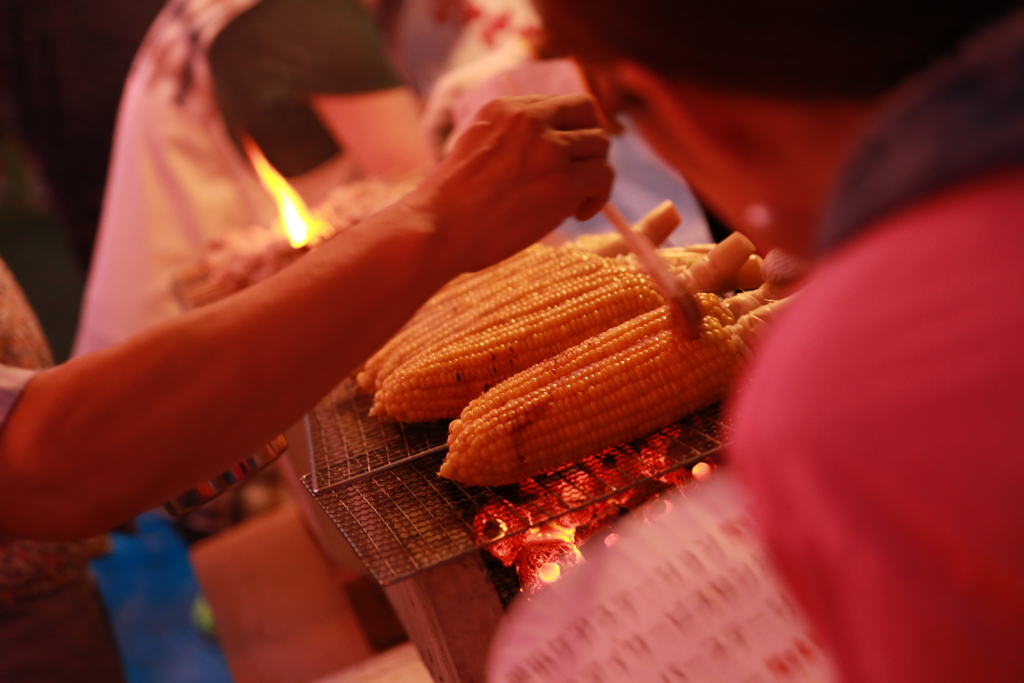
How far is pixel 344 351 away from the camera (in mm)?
973

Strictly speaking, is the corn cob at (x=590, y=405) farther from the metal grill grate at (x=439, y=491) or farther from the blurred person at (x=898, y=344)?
the blurred person at (x=898, y=344)

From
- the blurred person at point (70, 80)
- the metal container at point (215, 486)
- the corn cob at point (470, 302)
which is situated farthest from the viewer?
the blurred person at point (70, 80)

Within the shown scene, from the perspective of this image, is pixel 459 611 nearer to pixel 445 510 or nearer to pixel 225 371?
pixel 445 510

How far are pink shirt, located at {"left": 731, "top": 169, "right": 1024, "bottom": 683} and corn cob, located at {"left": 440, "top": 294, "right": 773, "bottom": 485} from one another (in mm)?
652

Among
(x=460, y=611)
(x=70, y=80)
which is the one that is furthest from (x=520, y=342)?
(x=70, y=80)

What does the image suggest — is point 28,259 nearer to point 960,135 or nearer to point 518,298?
point 518,298

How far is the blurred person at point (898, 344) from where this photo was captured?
0.41 m

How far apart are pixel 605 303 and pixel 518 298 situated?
0.69 feet

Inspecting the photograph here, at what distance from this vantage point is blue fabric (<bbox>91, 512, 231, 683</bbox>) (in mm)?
3404

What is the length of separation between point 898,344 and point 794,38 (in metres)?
0.20

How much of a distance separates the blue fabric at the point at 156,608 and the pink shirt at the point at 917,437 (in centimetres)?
313

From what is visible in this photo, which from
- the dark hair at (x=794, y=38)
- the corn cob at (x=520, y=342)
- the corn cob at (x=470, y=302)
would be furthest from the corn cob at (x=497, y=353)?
the dark hair at (x=794, y=38)

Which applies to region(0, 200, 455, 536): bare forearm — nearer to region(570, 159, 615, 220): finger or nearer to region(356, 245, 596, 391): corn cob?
region(570, 159, 615, 220): finger

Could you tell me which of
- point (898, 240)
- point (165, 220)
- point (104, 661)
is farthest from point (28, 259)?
point (898, 240)
